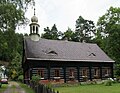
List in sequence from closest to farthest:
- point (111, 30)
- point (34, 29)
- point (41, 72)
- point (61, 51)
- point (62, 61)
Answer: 1. point (41, 72)
2. point (62, 61)
3. point (61, 51)
4. point (34, 29)
5. point (111, 30)

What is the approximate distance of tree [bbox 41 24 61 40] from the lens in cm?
9266

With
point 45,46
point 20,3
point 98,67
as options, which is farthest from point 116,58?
point 20,3

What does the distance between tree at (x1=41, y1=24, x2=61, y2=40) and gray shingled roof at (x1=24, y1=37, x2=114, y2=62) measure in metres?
41.8

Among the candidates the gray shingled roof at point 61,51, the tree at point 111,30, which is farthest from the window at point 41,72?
the tree at point 111,30

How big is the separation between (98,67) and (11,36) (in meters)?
19.9

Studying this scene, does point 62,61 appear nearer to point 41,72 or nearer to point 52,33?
point 41,72

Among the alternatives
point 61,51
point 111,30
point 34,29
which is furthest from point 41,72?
point 111,30

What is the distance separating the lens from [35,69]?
134 ft

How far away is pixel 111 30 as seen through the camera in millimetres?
55719

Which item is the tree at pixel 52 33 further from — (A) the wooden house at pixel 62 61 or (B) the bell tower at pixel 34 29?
(B) the bell tower at pixel 34 29

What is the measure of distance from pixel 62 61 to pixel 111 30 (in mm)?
16764

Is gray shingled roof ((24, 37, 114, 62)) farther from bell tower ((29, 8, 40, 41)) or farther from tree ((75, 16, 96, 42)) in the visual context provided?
tree ((75, 16, 96, 42))

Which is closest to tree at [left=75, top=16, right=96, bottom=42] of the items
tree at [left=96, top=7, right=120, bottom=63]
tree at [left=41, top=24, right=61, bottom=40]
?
tree at [left=41, top=24, right=61, bottom=40]

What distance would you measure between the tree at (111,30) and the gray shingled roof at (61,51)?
566cm
